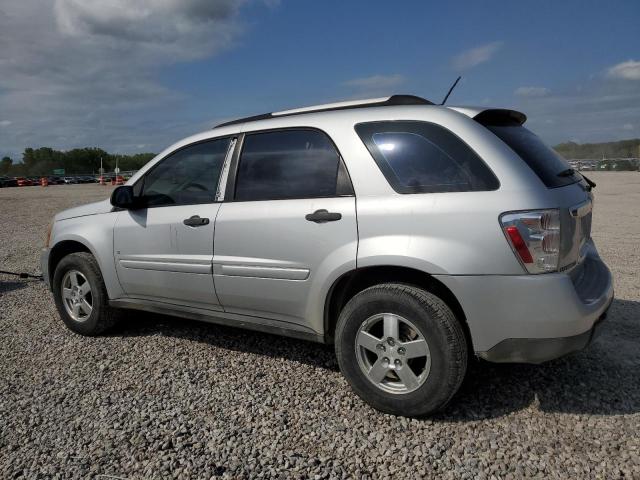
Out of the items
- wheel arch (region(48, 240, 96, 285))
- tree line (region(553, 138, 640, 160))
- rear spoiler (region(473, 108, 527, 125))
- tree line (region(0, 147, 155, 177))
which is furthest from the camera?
tree line (region(0, 147, 155, 177))

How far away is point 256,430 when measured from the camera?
289cm

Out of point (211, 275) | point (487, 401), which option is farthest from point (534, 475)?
point (211, 275)

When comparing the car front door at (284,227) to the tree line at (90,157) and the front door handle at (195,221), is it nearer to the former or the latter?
the front door handle at (195,221)

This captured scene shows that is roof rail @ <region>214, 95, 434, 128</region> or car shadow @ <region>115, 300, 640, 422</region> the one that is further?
roof rail @ <region>214, 95, 434, 128</region>

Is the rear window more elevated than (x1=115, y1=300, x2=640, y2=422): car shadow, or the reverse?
the rear window

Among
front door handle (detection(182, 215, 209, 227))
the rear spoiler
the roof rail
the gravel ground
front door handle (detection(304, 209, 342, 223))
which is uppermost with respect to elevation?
the roof rail

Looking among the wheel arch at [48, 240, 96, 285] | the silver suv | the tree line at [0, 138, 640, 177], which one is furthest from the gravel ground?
the tree line at [0, 138, 640, 177]

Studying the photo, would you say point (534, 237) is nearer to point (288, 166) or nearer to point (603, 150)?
point (288, 166)

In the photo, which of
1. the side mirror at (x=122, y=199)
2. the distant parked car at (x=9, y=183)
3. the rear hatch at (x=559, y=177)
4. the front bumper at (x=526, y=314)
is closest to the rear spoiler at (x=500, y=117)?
the rear hatch at (x=559, y=177)

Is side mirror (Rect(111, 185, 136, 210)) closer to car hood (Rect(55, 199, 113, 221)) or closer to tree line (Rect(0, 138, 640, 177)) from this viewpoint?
car hood (Rect(55, 199, 113, 221))

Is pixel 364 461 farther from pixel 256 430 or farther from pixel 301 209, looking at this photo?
pixel 301 209

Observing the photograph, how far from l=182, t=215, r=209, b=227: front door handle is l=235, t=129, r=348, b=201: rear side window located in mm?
302

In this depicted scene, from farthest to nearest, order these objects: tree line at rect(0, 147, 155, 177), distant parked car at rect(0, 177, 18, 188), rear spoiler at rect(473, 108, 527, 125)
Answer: tree line at rect(0, 147, 155, 177)
distant parked car at rect(0, 177, 18, 188)
rear spoiler at rect(473, 108, 527, 125)

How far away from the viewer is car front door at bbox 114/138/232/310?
371 centimetres
